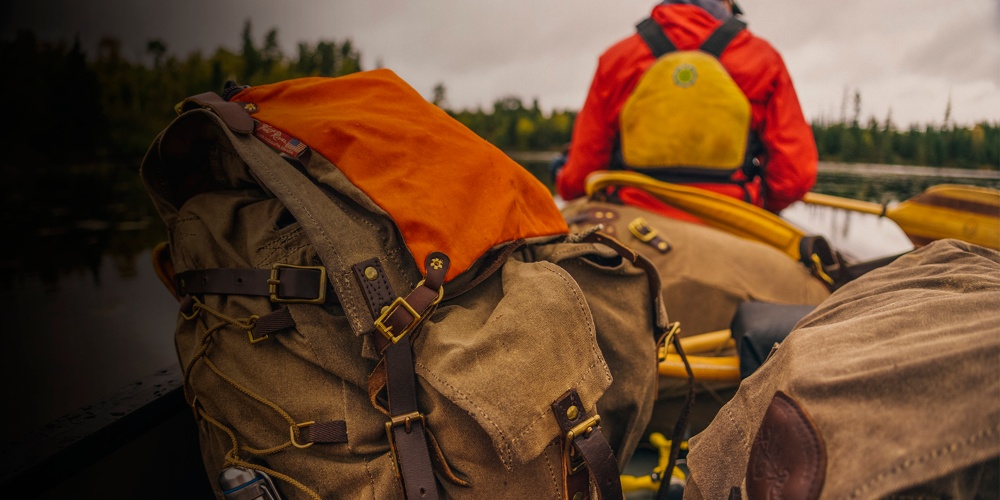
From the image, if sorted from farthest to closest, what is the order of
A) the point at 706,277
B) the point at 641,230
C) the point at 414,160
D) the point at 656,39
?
the point at 656,39, the point at 641,230, the point at 706,277, the point at 414,160

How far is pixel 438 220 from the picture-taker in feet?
2.87

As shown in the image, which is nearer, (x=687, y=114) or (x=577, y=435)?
(x=577, y=435)

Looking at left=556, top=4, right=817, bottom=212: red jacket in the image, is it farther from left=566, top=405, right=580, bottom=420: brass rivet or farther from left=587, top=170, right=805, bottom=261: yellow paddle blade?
left=566, top=405, right=580, bottom=420: brass rivet

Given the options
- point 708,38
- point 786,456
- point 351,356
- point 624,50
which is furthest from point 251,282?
point 708,38

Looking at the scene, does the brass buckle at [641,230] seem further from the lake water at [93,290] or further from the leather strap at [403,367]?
the lake water at [93,290]

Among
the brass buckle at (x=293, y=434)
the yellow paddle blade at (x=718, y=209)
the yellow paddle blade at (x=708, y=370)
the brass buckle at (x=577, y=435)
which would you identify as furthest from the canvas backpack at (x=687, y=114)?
the brass buckle at (x=293, y=434)

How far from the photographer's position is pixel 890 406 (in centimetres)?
49

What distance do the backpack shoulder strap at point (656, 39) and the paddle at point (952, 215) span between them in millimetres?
1098

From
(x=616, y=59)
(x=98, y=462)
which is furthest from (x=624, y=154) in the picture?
(x=98, y=462)

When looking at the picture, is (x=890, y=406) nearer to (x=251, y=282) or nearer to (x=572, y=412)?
(x=572, y=412)

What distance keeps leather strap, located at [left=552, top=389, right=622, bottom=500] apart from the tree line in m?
0.68

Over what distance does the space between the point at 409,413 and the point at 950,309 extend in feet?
2.27

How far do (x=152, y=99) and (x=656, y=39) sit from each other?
15.5ft

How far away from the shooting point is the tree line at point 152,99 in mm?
2160
